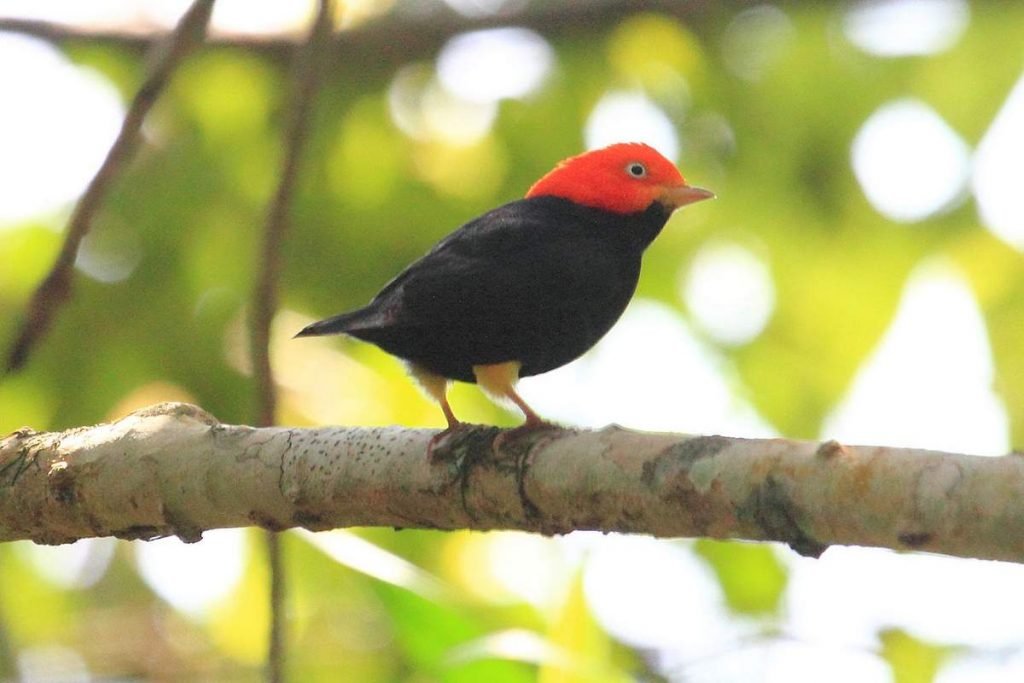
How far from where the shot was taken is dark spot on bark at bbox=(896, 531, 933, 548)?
7.71ft

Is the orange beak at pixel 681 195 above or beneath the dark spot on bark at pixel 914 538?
above

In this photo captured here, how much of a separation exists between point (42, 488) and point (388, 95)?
4476 mm

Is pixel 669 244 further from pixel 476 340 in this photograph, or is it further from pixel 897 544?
pixel 897 544

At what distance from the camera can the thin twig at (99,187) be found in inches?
132

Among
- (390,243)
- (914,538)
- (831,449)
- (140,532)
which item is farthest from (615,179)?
(914,538)

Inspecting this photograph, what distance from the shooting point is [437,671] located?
3885 millimetres

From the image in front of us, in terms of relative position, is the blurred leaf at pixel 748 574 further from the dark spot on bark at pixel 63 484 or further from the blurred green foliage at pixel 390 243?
the dark spot on bark at pixel 63 484

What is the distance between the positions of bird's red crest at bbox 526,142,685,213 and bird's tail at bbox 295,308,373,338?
3.99 feet

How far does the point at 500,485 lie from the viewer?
310cm

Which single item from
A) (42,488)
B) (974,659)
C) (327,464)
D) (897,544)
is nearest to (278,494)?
(327,464)

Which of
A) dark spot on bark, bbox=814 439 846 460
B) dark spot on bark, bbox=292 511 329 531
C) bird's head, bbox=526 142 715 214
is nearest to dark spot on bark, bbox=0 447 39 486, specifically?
dark spot on bark, bbox=292 511 329 531

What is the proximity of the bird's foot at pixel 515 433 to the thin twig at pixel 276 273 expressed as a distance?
0.64m

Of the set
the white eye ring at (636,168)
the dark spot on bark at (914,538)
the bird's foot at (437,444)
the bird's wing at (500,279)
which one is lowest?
the dark spot on bark at (914,538)

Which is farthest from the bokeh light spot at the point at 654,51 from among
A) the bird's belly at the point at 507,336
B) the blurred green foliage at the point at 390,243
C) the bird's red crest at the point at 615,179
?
the bird's belly at the point at 507,336
